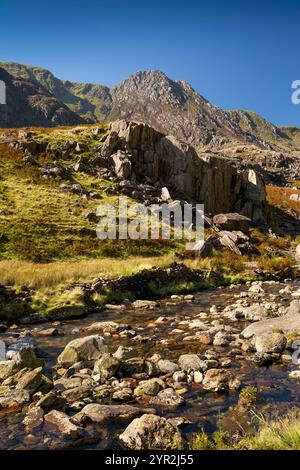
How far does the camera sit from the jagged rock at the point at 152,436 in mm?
7716

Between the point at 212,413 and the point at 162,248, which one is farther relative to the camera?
the point at 162,248

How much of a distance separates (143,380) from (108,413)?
257 centimetres

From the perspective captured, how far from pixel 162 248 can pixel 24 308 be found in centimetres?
1809

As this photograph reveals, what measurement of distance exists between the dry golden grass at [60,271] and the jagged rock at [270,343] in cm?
1417

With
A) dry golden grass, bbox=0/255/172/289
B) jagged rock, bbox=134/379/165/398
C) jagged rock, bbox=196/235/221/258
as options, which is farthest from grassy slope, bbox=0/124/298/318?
jagged rock, bbox=134/379/165/398

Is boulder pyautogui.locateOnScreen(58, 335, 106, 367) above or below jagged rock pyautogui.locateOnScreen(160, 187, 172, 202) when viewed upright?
below

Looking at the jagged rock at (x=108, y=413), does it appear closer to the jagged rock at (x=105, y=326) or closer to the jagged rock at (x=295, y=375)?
the jagged rock at (x=295, y=375)

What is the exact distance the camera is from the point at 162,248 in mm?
37312

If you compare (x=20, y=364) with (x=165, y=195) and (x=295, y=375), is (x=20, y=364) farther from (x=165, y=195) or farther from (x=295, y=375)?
(x=165, y=195)

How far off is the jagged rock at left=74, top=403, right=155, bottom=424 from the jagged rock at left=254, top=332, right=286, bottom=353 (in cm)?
615

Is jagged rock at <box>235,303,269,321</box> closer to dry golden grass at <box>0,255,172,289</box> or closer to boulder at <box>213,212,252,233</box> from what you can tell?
dry golden grass at <box>0,255,172,289</box>

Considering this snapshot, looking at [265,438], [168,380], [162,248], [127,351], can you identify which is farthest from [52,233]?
[265,438]

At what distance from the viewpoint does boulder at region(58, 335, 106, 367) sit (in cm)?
1354

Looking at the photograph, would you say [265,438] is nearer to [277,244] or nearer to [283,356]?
[283,356]
